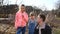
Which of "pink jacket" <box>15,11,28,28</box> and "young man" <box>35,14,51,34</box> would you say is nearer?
"young man" <box>35,14,51,34</box>

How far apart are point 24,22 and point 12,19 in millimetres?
6782

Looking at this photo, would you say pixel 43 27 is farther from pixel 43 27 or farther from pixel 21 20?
pixel 21 20

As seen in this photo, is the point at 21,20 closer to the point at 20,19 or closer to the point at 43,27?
the point at 20,19

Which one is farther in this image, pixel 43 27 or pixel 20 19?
pixel 20 19

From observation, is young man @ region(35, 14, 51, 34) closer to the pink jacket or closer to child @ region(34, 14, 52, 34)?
child @ region(34, 14, 52, 34)

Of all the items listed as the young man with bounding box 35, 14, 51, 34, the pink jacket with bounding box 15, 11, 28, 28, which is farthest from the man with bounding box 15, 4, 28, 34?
the young man with bounding box 35, 14, 51, 34

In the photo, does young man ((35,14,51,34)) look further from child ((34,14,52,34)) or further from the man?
the man

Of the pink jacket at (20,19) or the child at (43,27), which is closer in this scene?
the child at (43,27)

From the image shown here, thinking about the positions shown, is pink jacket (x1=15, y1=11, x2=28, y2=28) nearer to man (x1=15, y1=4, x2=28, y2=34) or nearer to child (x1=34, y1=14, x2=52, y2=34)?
man (x1=15, y1=4, x2=28, y2=34)

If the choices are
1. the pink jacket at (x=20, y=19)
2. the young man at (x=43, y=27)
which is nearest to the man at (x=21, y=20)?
the pink jacket at (x=20, y=19)

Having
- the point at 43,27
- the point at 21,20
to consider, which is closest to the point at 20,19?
the point at 21,20

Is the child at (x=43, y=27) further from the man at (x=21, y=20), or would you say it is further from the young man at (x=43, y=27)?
the man at (x=21, y=20)

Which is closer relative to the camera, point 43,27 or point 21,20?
point 43,27

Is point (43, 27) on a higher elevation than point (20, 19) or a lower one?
higher
